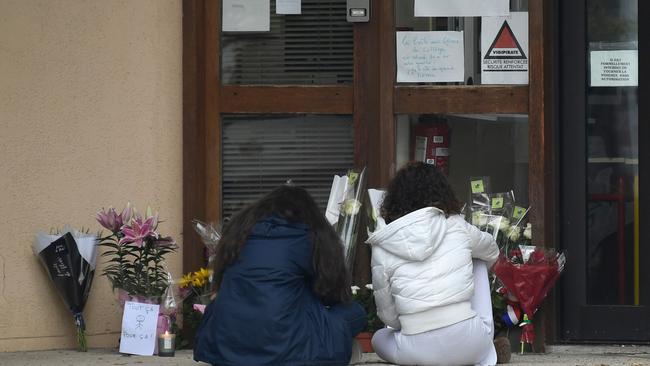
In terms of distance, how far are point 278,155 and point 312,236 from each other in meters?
1.78

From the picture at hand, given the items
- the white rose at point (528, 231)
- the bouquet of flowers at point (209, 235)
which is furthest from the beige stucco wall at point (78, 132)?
the white rose at point (528, 231)

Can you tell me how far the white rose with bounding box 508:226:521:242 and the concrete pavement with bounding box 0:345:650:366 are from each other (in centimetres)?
63

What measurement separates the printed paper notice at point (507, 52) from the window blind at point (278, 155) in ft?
2.95

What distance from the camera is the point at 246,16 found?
7391mm

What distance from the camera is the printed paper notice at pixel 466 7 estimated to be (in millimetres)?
7293

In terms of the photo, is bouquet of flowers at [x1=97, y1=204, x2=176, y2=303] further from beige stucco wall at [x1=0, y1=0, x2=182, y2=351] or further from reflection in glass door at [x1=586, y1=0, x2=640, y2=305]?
reflection in glass door at [x1=586, y1=0, x2=640, y2=305]

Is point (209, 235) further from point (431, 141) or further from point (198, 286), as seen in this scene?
point (431, 141)

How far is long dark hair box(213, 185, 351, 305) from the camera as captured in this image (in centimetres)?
569

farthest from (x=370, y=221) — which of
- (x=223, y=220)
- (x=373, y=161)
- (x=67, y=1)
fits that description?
Answer: (x=67, y=1)

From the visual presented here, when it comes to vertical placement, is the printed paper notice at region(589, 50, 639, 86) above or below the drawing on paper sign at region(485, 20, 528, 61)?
below

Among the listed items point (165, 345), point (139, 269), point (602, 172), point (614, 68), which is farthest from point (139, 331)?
point (614, 68)

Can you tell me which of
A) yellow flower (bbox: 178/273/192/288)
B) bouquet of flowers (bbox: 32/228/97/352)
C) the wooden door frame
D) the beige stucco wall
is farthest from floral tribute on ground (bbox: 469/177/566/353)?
bouquet of flowers (bbox: 32/228/97/352)

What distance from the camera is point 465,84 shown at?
7336 millimetres

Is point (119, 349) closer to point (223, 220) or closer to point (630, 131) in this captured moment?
point (223, 220)
